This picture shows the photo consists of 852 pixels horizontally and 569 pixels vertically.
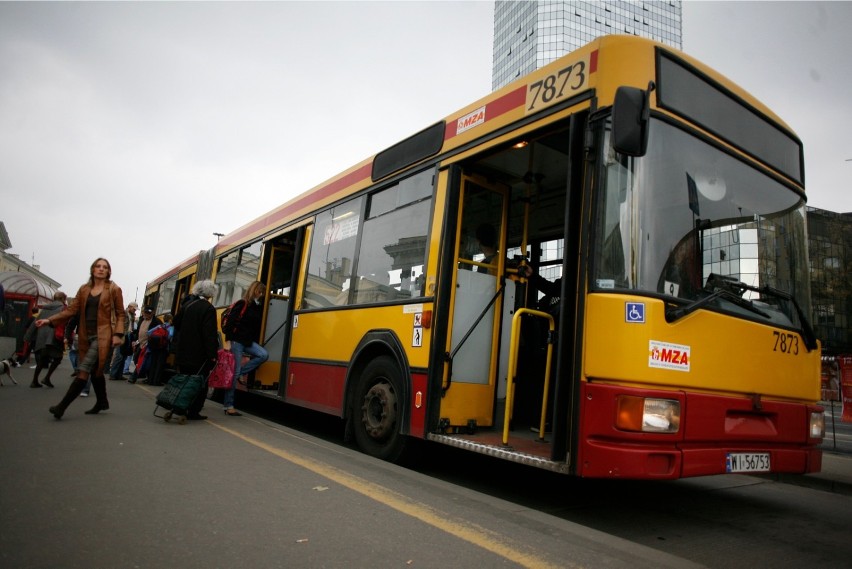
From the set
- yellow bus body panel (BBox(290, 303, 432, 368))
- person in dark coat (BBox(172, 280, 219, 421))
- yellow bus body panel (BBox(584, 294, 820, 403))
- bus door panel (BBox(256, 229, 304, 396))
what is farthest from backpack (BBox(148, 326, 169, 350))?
yellow bus body panel (BBox(584, 294, 820, 403))

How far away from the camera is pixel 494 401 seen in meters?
5.04

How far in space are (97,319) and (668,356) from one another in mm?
5693

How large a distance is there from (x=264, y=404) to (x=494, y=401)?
249 inches

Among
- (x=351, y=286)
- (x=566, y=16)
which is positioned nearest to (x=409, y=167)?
(x=351, y=286)

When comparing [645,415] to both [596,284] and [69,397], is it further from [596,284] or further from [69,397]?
[69,397]

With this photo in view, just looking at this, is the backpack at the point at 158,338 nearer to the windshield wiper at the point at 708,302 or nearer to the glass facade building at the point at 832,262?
the windshield wiper at the point at 708,302

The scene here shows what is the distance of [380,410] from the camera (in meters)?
5.20

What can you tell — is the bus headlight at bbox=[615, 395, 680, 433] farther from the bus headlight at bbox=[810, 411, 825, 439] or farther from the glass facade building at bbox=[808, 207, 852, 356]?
the glass facade building at bbox=[808, 207, 852, 356]

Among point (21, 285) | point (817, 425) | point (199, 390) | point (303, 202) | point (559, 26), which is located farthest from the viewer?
point (559, 26)

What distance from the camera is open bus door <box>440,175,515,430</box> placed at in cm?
482

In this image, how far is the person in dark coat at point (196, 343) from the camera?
6.44 meters

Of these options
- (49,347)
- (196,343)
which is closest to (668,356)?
(196,343)

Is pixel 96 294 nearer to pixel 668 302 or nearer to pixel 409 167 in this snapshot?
pixel 409 167

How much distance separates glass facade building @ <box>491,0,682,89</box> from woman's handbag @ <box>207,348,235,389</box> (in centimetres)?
7876
